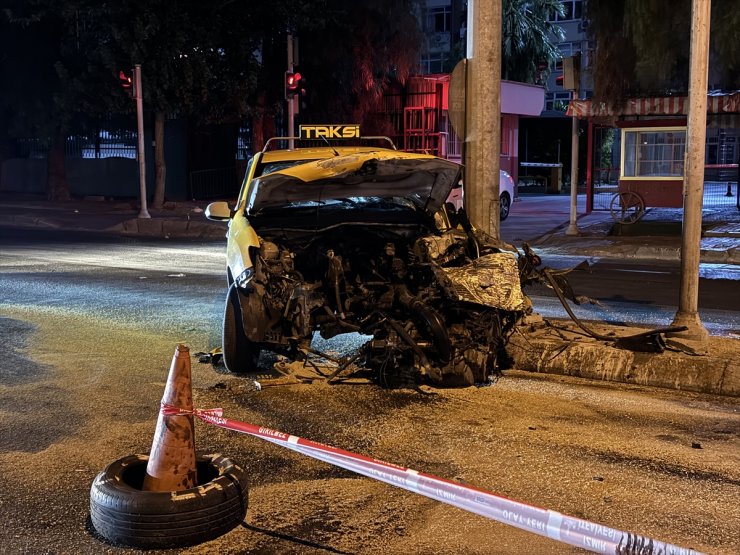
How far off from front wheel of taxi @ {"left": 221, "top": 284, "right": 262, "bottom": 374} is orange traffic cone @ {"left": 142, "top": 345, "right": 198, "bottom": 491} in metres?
2.80

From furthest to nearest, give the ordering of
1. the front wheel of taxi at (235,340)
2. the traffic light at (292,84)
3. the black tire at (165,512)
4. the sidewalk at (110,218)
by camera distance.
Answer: the sidewalk at (110,218) < the traffic light at (292,84) < the front wheel of taxi at (235,340) < the black tire at (165,512)

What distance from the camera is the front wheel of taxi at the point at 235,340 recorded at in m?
7.10

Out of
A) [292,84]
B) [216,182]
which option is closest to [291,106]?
[292,84]

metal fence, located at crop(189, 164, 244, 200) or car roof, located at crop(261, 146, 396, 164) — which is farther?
metal fence, located at crop(189, 164, 244, 200)

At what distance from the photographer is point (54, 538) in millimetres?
4121

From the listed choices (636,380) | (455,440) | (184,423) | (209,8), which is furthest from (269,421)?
(209,8)

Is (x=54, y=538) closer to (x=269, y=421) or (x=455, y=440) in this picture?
(x=269, y=421)

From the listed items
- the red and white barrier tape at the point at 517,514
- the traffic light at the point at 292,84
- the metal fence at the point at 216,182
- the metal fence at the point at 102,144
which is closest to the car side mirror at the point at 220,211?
the red and white barrier tape at the point at 517,514

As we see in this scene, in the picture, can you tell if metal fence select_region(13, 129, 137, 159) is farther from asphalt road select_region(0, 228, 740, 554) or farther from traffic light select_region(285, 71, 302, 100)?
asphalt road select_region(0, 228, 740, 554)

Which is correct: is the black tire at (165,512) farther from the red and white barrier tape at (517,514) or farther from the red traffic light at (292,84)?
the red traffic light at (292,84)

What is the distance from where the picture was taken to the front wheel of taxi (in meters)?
7.10

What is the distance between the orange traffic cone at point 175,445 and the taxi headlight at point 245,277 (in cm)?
260

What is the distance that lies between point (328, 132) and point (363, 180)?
213 cm

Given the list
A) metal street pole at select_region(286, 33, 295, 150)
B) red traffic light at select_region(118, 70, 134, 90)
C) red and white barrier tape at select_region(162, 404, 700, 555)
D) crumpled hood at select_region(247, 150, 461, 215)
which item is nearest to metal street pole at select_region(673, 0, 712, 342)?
crumpled hood at select_region(247, 150, 461, 215)
